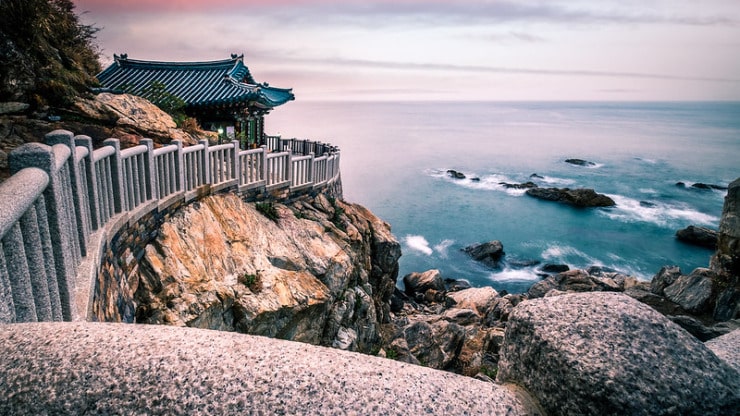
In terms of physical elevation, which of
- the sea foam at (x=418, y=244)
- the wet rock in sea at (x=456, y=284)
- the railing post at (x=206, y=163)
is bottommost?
the sea foam at (x=418, y=244)

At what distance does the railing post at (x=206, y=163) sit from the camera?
10.3m

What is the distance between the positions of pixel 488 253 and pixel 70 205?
32.5 metres

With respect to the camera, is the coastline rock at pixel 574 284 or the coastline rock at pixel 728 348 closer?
the coastline rock at pixel 728 348

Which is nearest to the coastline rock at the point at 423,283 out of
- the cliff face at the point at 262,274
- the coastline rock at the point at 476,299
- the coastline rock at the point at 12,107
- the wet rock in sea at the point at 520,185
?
the coastline rock at the point at 476,299

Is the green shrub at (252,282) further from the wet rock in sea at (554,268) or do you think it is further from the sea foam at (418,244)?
the wet rock in sea at (554,268)

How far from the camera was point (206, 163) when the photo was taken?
1048 centimetres

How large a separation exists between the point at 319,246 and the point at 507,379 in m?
10.8

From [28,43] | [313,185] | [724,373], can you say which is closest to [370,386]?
[724,373]

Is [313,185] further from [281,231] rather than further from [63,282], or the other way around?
[63,282]

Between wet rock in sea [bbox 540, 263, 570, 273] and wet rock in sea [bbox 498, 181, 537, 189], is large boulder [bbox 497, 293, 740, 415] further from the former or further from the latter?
wet rock in sea [bbox 498, 181, 537, 189]

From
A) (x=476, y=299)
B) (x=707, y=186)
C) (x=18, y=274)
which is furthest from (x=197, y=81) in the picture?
(x=707, y=186)

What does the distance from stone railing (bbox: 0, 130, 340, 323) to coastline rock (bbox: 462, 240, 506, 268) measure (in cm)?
2711

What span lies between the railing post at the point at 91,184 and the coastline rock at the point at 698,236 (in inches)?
1816

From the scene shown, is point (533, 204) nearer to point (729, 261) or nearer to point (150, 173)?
point (729, 261)
